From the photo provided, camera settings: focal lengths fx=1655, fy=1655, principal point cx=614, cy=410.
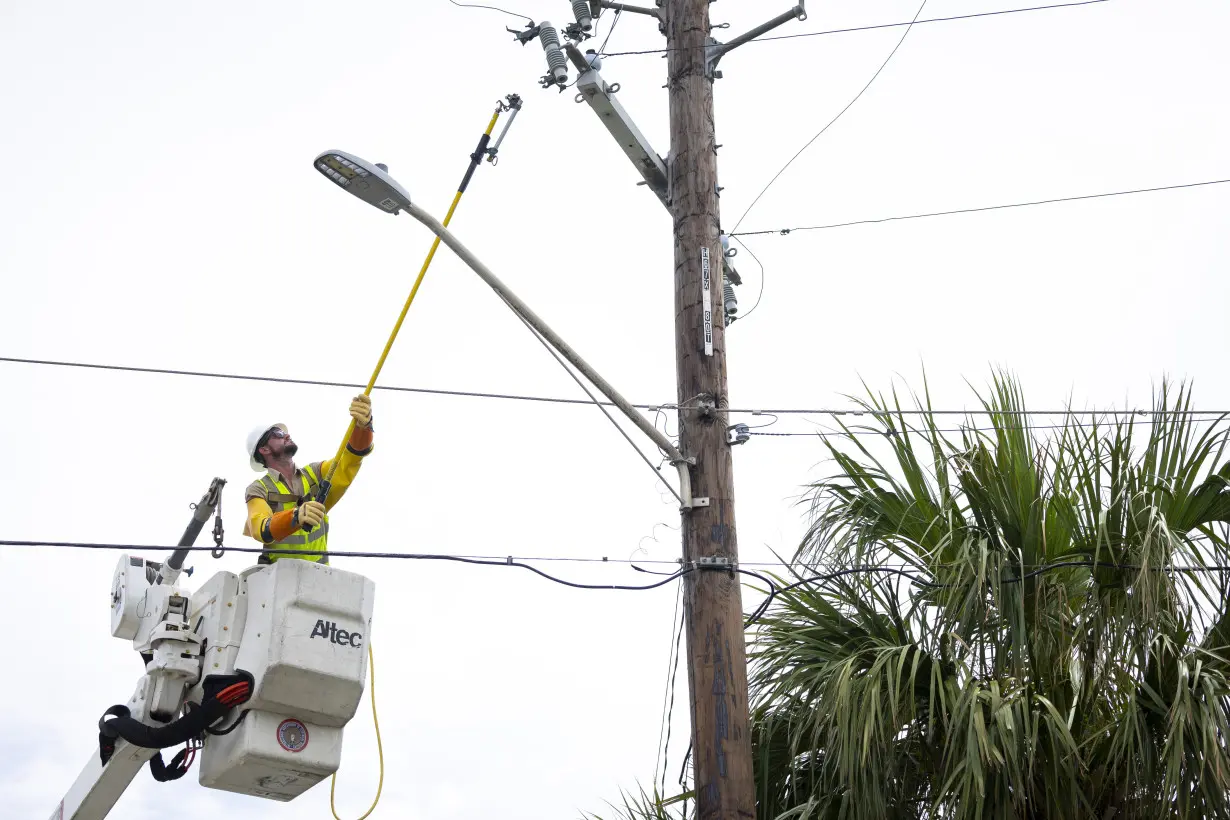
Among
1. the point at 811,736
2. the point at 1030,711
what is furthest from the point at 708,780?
the point at 1030,711

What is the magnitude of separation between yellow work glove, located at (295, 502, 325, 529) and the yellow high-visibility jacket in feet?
0.29

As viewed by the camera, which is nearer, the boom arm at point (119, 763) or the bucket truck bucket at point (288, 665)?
the bucket truck bucket at point (288, 665)

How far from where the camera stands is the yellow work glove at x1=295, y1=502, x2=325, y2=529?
812 cm

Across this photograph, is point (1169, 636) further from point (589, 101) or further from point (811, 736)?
point (589, 101)

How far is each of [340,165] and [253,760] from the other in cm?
292

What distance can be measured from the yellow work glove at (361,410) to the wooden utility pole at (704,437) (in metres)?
1.67

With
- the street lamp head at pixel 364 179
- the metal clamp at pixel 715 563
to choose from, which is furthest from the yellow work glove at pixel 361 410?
the metal clamp at pixel 715 563

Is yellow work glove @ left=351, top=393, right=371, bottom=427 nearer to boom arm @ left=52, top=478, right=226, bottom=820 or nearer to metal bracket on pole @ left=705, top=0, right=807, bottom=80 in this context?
boom arm @ left=52, top=478, right=226, bottom=820

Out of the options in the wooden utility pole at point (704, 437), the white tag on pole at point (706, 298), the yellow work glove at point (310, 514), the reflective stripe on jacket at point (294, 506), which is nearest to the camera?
the yellow work glove at point (310, 514)

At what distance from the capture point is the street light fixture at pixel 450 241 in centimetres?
822

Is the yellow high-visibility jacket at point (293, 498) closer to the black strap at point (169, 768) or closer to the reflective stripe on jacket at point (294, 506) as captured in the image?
the reflective stripe on jacket at point (294, 506)

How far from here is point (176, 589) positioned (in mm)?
8508

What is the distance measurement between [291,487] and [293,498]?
8cm

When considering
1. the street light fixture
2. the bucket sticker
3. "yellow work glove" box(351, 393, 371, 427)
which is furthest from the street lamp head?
the bucket sticker
